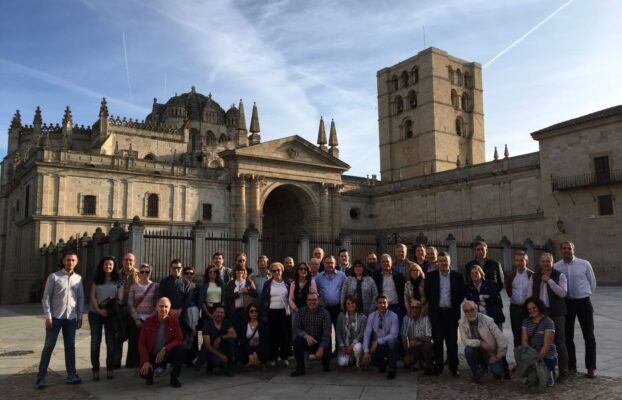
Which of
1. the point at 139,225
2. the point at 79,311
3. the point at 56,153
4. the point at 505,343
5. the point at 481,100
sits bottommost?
the point at 505,343

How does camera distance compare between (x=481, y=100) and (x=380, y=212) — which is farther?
(x=481, y=100)

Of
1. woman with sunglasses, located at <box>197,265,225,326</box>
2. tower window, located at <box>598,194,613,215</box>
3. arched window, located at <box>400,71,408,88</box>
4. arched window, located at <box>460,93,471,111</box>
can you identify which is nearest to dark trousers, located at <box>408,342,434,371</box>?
woman with sunglasses, located at <box>197,265,225,326</box>

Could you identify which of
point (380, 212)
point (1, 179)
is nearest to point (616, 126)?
point (380, 212)

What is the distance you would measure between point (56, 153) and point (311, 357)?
27.7 m

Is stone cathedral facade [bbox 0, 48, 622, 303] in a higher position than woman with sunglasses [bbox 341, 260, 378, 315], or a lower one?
higher

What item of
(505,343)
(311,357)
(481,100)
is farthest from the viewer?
(481,100)

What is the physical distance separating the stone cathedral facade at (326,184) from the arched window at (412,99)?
22cm

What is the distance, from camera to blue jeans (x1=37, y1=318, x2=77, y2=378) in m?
7.37

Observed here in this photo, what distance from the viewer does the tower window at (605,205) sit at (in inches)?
1099

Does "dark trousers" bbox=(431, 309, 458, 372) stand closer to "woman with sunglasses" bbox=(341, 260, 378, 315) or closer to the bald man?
"woman with sunglasses" bbox=(341, 260, 378, 315)

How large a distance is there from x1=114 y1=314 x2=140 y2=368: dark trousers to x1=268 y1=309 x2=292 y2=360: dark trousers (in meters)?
2.21

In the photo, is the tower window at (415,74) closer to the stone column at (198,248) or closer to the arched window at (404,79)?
the arched window at (404,79)

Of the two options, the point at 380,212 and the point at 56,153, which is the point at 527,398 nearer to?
the point at 56,153

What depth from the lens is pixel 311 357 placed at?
378 inches
